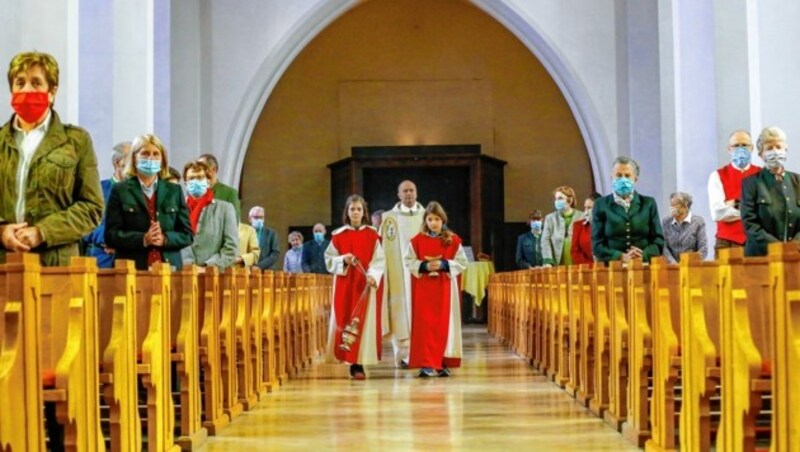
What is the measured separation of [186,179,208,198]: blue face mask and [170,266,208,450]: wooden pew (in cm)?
184

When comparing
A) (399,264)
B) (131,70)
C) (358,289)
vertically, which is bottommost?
(358,289)

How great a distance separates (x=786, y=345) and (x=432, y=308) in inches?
242

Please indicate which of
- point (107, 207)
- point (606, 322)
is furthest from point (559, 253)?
point (107, 207)

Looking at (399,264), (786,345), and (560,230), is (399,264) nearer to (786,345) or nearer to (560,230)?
(560,230)

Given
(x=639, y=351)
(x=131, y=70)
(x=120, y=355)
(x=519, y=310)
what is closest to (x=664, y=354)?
(x=639, y=351)

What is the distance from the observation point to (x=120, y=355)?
4328 millimetres

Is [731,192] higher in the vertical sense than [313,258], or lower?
higher

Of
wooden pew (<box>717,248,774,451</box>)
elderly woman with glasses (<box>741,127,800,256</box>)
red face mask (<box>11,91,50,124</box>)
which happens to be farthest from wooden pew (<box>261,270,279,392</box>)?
wooden pew (<box>717,248,774,451</box>)

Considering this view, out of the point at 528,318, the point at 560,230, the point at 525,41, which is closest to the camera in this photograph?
the point at 560,230

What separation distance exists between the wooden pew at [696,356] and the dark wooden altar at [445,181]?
17065 millimetres

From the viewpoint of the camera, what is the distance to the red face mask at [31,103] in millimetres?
4234

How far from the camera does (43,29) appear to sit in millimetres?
7836

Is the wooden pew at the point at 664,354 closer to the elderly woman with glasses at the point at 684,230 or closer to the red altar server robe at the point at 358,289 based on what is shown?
the elderly woman with glasses at the point at 684,230

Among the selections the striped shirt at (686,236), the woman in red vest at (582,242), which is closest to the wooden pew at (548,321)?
the woman in red vest at (582,242)
